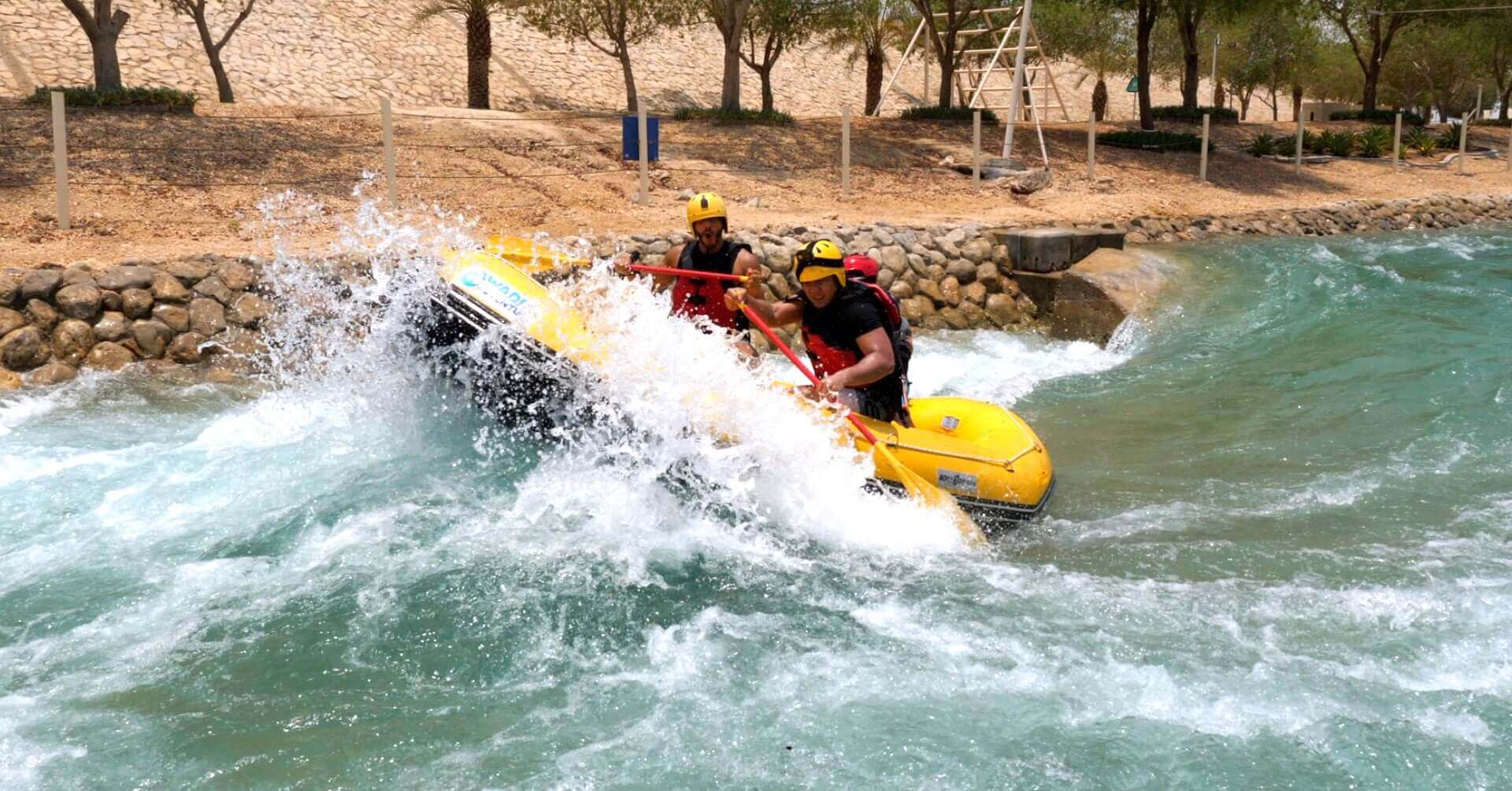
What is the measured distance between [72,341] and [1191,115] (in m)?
26.6

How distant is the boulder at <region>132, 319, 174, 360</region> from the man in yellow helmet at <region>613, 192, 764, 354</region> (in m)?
4.91

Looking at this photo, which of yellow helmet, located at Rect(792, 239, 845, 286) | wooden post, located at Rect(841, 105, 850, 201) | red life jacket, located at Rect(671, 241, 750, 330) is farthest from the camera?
wooden post, located at Rect(841, 105, 850, 201)

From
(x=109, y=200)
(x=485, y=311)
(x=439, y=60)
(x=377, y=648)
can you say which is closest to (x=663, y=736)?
(x=377, y=648)

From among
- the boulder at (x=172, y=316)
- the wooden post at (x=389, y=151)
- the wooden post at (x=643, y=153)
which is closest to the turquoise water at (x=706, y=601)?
the boulder at (x=172, y=316)

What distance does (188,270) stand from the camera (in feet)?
34.4

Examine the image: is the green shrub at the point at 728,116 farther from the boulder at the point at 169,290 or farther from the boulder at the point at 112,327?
the boulder at the point at 112,327

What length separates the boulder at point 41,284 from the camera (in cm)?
980

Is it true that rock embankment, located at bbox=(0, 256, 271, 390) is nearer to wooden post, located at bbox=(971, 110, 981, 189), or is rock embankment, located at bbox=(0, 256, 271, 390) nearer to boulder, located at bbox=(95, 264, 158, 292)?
boulder, located at bbox=(95, 264, 158, 292)

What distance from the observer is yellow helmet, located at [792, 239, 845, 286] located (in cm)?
645

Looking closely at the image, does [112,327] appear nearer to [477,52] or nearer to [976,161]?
[976,161]

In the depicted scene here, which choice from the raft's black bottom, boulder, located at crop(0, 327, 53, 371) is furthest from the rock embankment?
the raft's black bottom

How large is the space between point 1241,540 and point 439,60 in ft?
81.2

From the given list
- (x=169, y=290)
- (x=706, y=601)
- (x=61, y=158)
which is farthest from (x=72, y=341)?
(x=706, y=601)

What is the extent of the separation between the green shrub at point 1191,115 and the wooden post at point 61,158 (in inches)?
953
